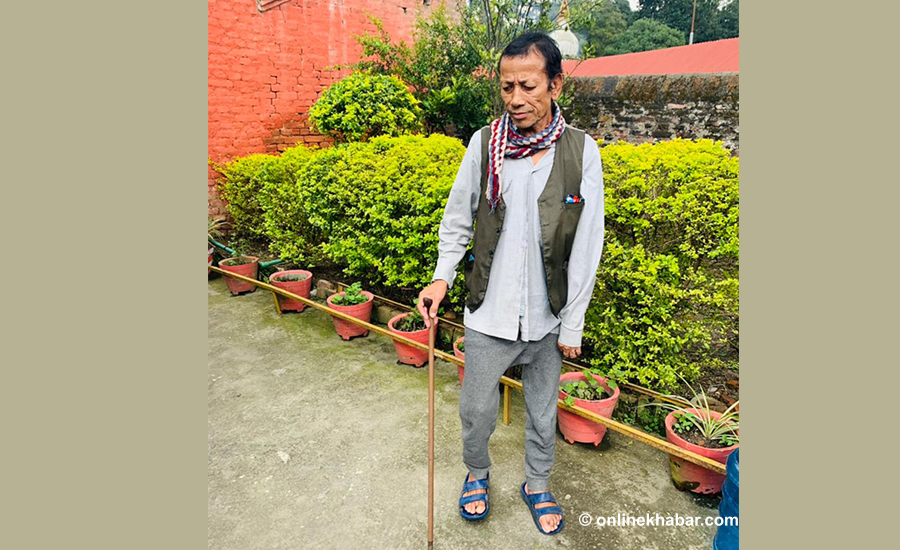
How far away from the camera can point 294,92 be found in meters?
7.52

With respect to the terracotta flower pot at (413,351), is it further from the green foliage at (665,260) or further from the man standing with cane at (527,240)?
the man standing with cane at (527,240)

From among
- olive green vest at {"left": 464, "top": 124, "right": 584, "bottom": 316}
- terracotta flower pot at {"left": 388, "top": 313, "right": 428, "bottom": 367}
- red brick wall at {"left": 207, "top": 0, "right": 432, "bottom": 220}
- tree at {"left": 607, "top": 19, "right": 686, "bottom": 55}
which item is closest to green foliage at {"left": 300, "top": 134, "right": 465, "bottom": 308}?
terracotta flower pot at {"left": 388, "top": 313, "right": 428, "bottom": 367}

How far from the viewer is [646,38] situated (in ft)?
119

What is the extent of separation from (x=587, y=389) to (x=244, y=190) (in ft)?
17.1

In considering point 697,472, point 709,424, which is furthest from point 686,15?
point 697,472

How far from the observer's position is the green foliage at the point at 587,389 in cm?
308

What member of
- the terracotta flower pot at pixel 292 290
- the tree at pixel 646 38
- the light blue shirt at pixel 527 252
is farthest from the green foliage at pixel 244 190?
the tree at pixel 646 38

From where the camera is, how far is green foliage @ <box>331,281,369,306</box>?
15.1 feet

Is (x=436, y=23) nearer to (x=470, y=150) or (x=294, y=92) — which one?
(x=294, y=92)

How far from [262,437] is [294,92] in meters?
5.75

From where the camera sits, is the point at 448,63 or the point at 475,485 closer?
the point at 475,485

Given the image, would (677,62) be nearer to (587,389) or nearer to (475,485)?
(587,389)

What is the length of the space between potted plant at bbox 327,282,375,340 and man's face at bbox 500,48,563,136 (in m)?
2.77

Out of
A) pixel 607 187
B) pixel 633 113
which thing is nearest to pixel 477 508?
pixel 607 187
